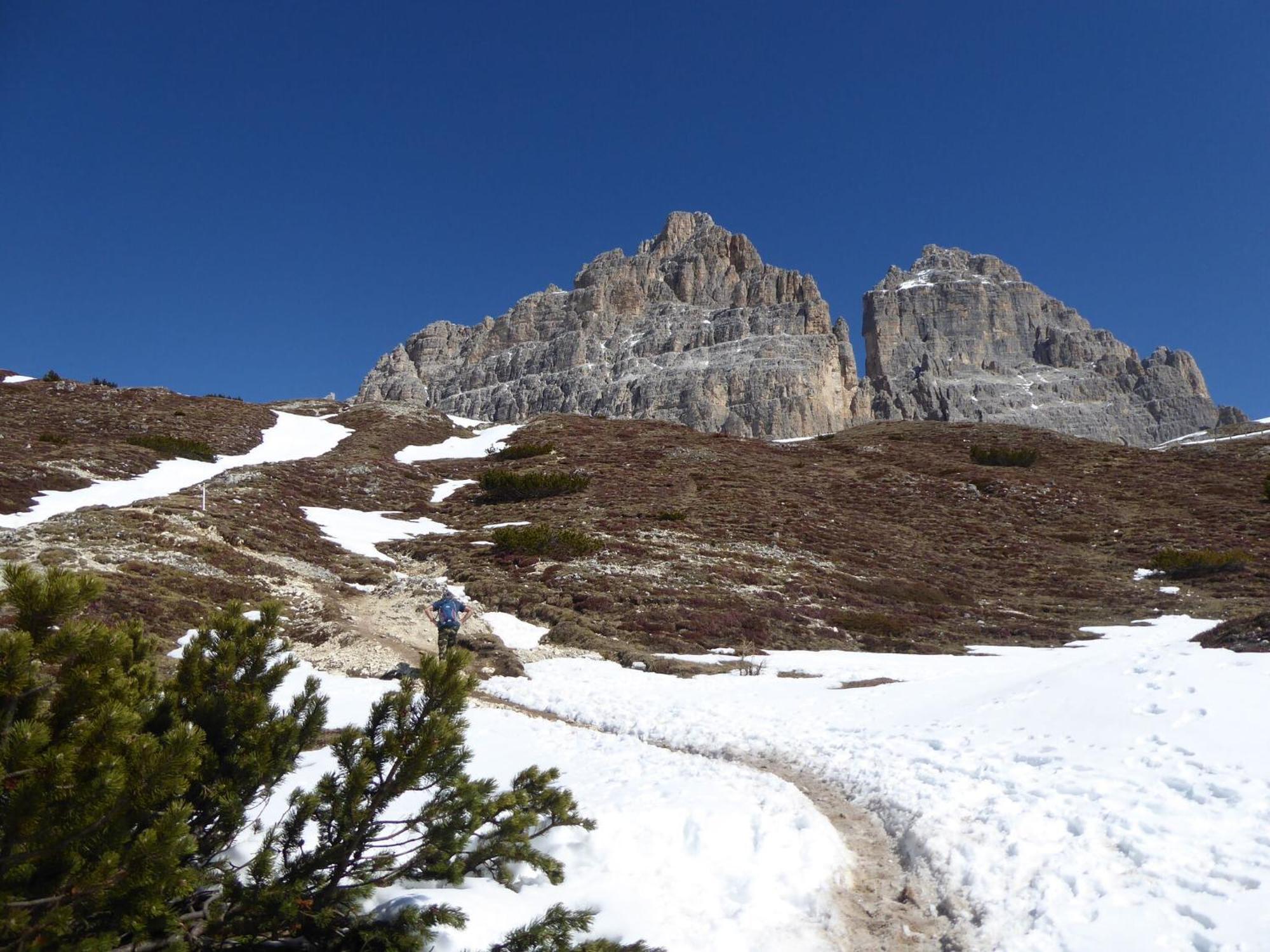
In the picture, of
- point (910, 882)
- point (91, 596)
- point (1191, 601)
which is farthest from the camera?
point (1191, 601)

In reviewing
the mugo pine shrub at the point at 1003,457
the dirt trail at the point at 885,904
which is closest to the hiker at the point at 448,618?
the dirt trail at the point at 885,904

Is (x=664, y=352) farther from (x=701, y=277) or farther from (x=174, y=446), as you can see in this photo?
(x=174, y=446)

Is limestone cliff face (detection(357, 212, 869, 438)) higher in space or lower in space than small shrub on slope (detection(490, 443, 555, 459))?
higher

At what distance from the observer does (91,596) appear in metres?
3.14

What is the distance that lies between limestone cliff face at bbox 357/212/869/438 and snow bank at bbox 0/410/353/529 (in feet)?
259

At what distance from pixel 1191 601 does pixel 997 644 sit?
35.9 feet

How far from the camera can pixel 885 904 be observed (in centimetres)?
610

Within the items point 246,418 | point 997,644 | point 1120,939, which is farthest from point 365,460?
point 1120,939

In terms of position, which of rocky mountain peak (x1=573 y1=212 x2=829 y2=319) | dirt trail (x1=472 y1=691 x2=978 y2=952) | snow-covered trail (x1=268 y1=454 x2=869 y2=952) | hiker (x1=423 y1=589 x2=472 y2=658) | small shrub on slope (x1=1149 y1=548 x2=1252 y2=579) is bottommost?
dirt trail (x1=472 y1=691 x2=978 y2=952)

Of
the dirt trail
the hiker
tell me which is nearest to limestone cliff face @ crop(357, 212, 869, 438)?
the hiker

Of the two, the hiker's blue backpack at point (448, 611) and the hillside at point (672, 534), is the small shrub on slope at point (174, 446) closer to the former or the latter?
the hillside at point (672, 534)

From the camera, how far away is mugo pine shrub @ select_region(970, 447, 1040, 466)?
55438 millimetres

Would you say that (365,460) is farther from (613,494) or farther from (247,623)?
(247,623)

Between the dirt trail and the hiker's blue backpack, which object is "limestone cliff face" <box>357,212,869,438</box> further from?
the dirt trail
